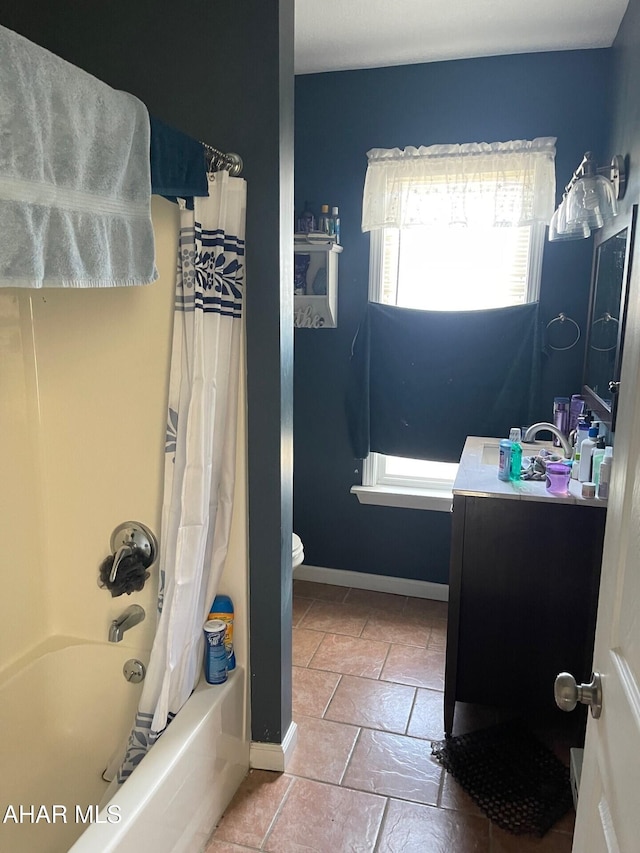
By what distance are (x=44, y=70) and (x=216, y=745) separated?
5.64 feet

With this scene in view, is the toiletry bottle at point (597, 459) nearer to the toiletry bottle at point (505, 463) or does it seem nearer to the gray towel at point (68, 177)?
the toiletry bottle at point (505, 463)

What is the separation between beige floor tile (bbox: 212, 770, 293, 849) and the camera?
5.87ft

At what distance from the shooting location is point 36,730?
1.90 meters

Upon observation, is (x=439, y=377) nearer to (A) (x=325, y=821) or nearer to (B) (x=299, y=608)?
(B) (x=299, y=608)

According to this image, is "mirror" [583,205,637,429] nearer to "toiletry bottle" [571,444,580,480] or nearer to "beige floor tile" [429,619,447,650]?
"toiletry bottle" [571,444,580,480]

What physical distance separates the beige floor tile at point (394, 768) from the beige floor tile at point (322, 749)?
33 millimetres

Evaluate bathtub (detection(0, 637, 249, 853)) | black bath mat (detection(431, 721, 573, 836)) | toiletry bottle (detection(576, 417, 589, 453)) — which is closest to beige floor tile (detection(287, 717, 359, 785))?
bathtub (detection(0, 637, 249, 853))

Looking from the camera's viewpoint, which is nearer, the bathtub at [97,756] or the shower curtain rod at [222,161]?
the bathtub at [97,756]

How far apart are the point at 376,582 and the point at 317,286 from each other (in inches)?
61.7

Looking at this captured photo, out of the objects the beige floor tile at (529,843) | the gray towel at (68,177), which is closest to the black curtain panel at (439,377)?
the beige floor tile at (529,843)

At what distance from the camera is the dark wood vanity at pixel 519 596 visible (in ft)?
6.68

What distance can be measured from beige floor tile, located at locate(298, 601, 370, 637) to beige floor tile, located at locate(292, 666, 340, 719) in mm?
342

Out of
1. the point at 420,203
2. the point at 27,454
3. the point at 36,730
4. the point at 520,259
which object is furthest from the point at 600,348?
the point at 36,730

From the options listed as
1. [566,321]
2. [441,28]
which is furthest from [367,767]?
[441,28]
